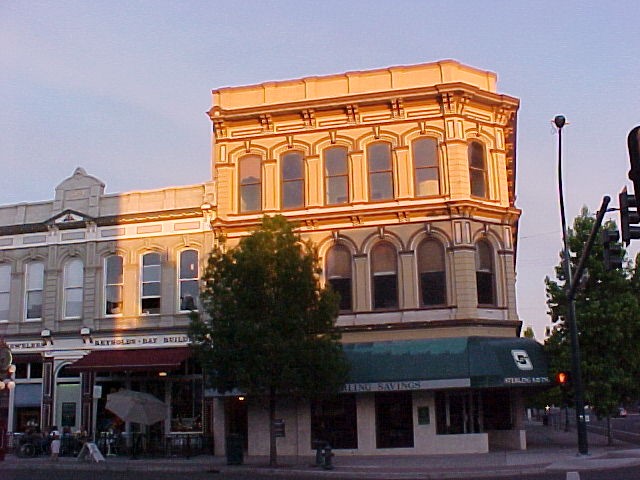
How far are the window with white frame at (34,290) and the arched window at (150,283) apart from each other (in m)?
4.88

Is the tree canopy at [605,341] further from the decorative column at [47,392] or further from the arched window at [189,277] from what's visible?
the decorative column at [47,392]

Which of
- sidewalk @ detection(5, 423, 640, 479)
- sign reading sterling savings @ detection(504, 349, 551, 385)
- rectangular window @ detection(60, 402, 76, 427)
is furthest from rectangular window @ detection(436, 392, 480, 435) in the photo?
rectangular window @ detection(60, 402, 76, 427)

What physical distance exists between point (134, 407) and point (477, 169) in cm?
1535

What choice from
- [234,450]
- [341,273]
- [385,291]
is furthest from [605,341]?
[234,450]

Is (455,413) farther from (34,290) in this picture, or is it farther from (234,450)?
(34,290)

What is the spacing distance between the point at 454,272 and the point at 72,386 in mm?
16238

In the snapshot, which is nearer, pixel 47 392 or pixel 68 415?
pixel 68 415

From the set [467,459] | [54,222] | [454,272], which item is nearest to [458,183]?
[454,272]

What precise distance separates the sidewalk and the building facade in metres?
1.54

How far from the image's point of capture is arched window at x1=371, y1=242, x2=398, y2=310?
98.3 feet

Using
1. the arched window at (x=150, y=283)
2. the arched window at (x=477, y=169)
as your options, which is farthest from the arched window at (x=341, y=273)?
the arched window at (x=150, y=283)

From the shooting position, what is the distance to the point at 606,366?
29.2m

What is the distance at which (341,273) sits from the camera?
3061 cm

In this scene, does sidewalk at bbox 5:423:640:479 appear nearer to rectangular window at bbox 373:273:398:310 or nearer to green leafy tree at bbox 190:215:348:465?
green leafy tree at bbox 190:215:348:465
